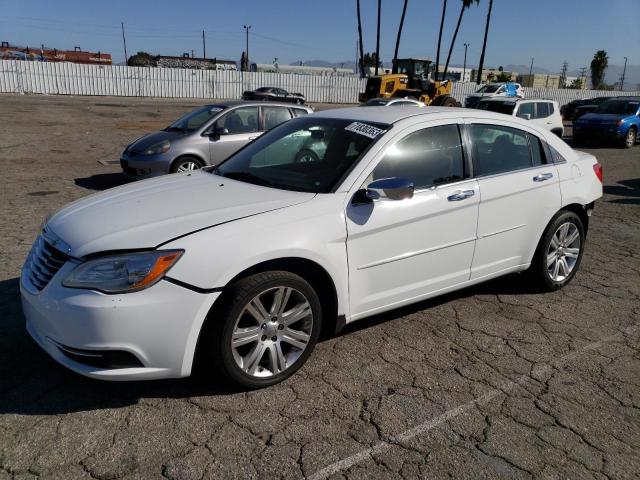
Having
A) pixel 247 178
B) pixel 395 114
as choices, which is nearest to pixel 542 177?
pixel 395 114

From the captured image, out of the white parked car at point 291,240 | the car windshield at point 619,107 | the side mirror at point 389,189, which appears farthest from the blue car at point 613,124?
the side mirror at point 389,189

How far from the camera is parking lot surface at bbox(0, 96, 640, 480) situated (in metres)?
2.59

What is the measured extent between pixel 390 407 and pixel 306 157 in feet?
6.11

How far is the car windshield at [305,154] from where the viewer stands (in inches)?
141

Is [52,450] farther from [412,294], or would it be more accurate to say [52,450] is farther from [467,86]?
[467,86]

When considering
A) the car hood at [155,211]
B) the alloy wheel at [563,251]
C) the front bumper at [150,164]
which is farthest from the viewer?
the front bumper at [150,164]

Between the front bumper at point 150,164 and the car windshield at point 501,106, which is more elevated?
the car windshield at point 501,106

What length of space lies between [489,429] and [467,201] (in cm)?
166

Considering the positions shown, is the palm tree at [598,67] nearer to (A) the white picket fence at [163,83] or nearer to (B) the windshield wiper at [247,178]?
(A) the white picket fence at [163,83]

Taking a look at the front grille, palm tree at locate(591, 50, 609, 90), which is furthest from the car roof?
palm tree at locate(591, 50, 609, 90)

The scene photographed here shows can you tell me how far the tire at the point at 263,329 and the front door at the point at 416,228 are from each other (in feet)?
1.25

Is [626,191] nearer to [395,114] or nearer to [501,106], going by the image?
[501,106]

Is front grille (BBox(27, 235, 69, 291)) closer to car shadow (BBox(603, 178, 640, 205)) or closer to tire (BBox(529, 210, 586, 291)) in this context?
tire (BBox(529, 210, 586, 291))

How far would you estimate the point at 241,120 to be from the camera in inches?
371
